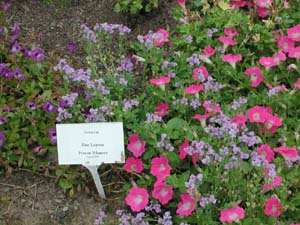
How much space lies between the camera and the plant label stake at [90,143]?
2918 mm

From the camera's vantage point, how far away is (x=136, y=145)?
126 inches

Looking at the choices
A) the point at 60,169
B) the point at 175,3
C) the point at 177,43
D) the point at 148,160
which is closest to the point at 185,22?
the point at 177,43

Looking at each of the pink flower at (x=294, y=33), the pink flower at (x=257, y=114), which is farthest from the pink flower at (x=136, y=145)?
the pink flower at (x=294, y=33)

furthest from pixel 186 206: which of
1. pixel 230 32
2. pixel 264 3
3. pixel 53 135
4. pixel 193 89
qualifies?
pixel 264 3

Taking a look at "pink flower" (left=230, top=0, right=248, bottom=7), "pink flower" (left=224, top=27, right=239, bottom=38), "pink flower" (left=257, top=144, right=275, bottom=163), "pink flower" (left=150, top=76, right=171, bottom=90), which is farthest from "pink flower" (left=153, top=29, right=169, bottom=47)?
"pink flower" (left=257, top=144, right=275, bottom=163)

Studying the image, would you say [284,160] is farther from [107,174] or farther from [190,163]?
[107,174]

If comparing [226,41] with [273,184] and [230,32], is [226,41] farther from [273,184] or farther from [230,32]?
[273,184]

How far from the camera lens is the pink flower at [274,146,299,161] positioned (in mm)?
2979

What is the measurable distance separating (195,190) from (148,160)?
0.62 m

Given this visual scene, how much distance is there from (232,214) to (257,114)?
0.71 metres

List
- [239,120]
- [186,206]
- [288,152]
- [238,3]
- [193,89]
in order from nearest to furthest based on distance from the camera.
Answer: [186,206], [288,152], [239,120], [193,89], [238,3]

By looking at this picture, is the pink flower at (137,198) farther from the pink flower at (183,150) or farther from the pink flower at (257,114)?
the pink flower at (257,114)

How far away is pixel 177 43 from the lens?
12.3 feet

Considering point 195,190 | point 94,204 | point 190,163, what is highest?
point 195,190
